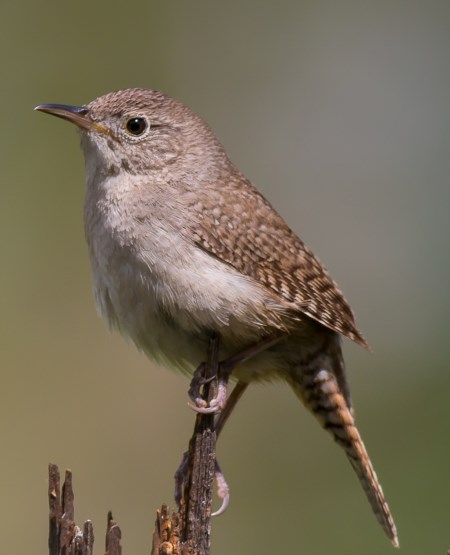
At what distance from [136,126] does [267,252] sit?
860mm

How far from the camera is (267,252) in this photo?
5.01 metres

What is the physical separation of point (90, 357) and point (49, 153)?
2.09m

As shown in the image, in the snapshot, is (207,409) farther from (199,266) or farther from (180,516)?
(199,266)

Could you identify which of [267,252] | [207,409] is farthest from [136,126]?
[207,409]

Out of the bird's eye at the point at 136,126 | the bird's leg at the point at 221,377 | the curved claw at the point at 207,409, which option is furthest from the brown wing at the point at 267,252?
the curved claw at the point at 207,409

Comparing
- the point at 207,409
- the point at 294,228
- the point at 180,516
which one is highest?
the point at 294,228

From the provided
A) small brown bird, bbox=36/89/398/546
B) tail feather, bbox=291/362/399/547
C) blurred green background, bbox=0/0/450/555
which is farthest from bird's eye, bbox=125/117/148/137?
blurred green background, bbox=0/0/450/555

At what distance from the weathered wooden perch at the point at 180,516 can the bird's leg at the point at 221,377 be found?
3 cm

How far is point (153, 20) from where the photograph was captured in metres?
11.4

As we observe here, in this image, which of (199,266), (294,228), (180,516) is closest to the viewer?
(180,516)

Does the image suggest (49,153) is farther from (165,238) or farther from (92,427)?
(165,238)

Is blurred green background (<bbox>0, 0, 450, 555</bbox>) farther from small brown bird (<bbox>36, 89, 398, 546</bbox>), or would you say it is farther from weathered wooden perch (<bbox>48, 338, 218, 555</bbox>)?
weathered wooden perch (<bbox>48, 338, 218, 555</bbox>)

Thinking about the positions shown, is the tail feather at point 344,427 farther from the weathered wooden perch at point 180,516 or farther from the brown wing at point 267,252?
the weathered wooden perch at point 180,516

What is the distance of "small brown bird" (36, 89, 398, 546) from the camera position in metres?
4.67
